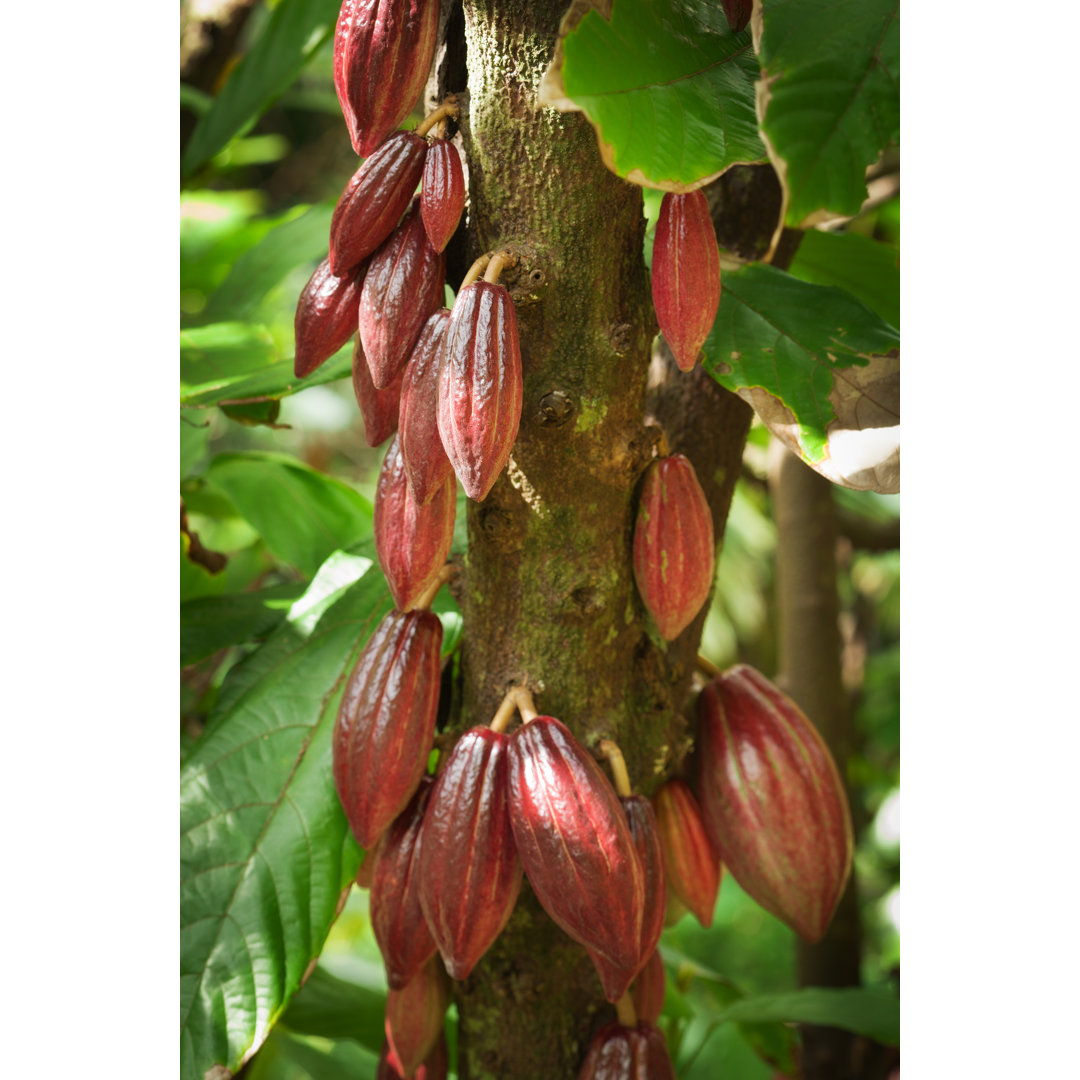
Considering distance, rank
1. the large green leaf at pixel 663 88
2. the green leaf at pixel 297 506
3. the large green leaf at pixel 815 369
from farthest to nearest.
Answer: the green leaf at pixel 297 506 → the large green leaf at pixel 815 369 → the large green leaf at pixel 663 88

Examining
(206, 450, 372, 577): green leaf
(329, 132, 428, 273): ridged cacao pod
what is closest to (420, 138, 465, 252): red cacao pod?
→ (329, 132, 428, 273): ridged cacao pod

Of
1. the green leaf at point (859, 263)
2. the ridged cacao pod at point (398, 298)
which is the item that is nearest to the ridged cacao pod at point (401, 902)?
the ridged cacao pod at point (398, 298)

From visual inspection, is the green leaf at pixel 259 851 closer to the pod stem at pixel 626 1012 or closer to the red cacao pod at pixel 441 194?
the pod stem at pixel 626 1012

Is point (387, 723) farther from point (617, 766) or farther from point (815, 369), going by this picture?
point (815, 369)

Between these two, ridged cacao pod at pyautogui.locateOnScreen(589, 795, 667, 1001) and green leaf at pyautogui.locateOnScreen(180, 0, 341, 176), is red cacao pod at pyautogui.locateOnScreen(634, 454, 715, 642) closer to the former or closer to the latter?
ridged cacao pod at pyautogui.locateOnScreen(589, 795, 667, 1001)

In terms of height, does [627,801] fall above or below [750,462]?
below
